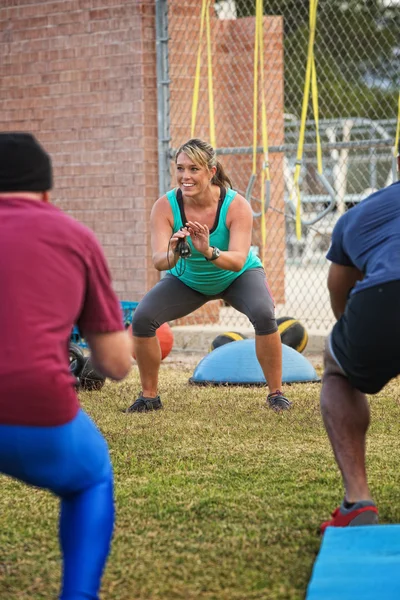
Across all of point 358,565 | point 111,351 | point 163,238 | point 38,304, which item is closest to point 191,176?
point 163,238

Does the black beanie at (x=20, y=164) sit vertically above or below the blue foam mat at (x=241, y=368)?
above

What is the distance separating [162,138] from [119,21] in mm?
1268

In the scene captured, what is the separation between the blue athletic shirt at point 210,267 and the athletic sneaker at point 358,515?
2.84 metres

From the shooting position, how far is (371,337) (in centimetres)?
331

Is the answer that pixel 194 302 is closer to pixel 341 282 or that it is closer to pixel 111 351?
pixel 341 282

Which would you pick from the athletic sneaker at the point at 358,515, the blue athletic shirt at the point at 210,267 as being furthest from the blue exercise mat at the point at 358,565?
the blue athletic shirt at the point at 210,267

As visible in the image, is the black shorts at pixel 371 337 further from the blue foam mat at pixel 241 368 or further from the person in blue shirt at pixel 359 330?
the blue foam mat at pixel 241 368

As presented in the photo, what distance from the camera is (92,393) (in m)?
7.04

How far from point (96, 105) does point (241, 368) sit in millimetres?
3905

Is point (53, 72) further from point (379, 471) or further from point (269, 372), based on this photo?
point (379, 471)

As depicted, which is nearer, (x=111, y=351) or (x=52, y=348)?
(x=52, y=348)

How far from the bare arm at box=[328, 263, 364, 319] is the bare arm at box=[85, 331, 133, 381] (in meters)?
1.15

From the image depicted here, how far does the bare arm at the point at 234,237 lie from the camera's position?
232 inches

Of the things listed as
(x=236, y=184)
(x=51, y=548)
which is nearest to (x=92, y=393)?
(x=51, y=548)
